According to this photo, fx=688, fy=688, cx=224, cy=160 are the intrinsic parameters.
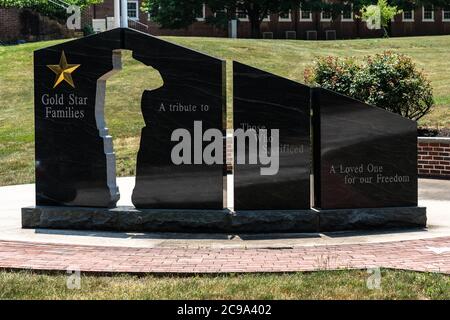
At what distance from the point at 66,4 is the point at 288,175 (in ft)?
115

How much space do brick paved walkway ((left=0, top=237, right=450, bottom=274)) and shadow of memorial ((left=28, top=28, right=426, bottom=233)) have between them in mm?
1011

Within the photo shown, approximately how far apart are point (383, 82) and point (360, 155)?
589 cm

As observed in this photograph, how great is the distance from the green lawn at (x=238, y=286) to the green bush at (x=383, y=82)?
8347 millimetres

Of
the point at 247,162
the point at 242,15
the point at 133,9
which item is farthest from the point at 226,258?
the point at 133,9

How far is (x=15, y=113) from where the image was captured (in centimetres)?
2081

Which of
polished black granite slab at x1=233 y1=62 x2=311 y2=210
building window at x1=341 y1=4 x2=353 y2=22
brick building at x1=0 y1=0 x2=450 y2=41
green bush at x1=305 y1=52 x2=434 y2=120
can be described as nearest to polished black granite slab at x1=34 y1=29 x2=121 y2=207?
polished black granite slab at x1=233 y1=62 x2=311 y2=210

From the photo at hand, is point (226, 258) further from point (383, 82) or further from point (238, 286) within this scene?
point (383, 82)

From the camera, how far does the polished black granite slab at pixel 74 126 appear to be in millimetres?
8750

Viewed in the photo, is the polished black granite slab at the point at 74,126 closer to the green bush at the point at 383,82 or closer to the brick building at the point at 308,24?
the green bush at the point at 383,82

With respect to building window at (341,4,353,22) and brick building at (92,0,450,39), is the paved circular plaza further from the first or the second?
brick building at (92,0,450,39)

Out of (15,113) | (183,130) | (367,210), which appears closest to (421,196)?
(367,210)

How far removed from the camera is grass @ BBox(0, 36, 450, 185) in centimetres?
1612

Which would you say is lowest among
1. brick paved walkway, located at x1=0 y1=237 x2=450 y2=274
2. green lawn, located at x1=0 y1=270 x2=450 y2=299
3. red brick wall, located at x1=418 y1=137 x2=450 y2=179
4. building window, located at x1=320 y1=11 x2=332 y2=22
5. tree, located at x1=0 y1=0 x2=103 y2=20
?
green lawn, located at x1=0 y1=270 x2=450 y2=299
